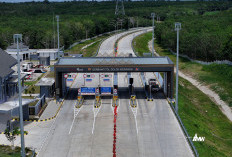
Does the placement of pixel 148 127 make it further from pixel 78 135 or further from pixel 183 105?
pixel 183 105

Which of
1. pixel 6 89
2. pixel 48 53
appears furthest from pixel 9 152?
pixel 48 53

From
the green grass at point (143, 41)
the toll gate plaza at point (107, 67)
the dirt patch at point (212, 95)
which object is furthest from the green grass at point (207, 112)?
the green grass at point (143, 41)

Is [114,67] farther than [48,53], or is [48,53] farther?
[48,53]

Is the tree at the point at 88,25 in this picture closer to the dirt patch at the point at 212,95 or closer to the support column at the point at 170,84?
the dirt patch at the point at 212,95

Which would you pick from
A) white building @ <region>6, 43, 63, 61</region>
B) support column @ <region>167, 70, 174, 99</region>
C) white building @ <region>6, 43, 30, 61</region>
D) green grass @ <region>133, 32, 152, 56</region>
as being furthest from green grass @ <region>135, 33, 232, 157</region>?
white building @ <region>6, 43, 30, 61</region>

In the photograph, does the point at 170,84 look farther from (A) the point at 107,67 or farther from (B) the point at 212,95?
(B) the point at 212,95

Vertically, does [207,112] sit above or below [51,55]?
below

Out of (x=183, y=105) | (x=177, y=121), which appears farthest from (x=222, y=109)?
(x=177, y=121)
